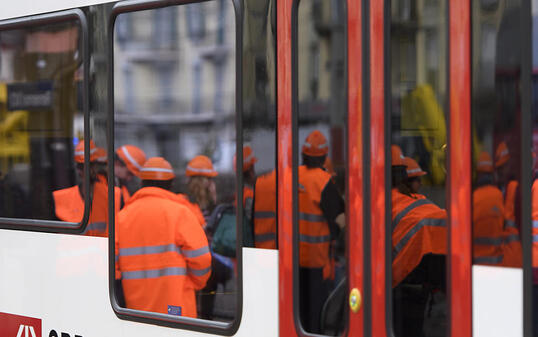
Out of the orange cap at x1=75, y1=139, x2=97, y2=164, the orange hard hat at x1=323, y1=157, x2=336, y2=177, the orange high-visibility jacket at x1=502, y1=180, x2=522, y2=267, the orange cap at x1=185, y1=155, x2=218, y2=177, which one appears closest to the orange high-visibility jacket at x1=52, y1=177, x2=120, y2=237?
the orange cap at x1=75, y1=139, x2=97, y2=164

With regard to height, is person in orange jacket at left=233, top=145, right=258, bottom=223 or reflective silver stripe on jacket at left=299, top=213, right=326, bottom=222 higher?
person in orange jacket at left=233, top=145, right=258, bottom=223

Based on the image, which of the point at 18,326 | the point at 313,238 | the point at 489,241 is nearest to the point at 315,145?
the point at 313,238

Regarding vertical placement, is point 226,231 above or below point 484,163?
below

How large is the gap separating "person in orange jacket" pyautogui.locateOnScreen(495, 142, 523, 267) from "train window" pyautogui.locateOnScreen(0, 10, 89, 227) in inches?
85.1

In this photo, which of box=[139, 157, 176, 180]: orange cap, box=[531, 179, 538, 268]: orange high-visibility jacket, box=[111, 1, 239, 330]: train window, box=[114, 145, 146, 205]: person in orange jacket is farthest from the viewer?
box=[114, 145, 146, 205]: person in orange jacket

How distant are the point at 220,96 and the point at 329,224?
0.79m

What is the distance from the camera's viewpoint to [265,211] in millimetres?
2793

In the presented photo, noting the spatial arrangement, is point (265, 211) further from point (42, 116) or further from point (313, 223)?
point (42, 116)

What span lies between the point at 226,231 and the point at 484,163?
Answer: 121 centimetres

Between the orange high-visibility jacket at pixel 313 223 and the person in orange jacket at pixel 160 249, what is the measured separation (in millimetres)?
564

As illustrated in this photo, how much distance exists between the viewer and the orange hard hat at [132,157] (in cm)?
321

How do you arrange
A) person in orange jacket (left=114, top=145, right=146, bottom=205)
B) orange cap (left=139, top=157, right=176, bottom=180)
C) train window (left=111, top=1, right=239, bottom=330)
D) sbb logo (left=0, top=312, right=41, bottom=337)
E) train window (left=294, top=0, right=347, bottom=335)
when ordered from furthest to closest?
sbb logo (left=0, top=312, right=41, bottom=337), person in orange jacket (left=114, top=145, right=146, bottom=205), orange cap (left=139, top=157, right=176, bottom=180), train window (left=111, top=1, right=239, bottom=330), train window (left=294, top=0, right=347, bottom=335)

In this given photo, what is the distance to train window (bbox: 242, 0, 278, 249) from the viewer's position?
2.76 meters

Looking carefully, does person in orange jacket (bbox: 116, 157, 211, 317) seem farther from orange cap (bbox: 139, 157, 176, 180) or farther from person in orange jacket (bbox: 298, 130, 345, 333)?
person in orange jacket (bbox: 298, 130, 345, 333)
